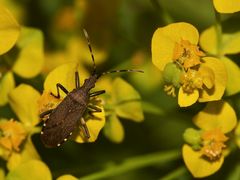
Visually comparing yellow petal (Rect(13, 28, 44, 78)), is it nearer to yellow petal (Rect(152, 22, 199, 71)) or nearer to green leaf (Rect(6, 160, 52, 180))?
green leaf (Rect(6, 160, 52, 180))

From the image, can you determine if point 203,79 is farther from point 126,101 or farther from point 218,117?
point 126,101

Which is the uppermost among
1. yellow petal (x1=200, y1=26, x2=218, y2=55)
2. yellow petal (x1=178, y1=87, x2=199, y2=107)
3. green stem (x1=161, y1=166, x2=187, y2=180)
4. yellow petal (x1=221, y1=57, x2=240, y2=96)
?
yellow petal (x1=200, y1=26, x2=218, y2=55)

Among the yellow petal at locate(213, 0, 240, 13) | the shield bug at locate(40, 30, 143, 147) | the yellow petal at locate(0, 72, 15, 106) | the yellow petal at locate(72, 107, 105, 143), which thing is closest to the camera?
the yellow petal at locate(213, 0, 240, 13)

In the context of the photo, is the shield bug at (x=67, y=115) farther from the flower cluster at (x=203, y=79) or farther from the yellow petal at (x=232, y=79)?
the yellow petal at (x=232, y=79)

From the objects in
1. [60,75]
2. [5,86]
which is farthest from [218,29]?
[5,86]

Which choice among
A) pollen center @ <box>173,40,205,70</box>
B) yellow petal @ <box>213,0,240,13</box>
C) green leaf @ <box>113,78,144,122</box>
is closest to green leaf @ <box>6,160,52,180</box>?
green leaf @ <box>113,78,144,122</box>

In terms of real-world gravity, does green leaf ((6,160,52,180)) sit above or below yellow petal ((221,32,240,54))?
below
